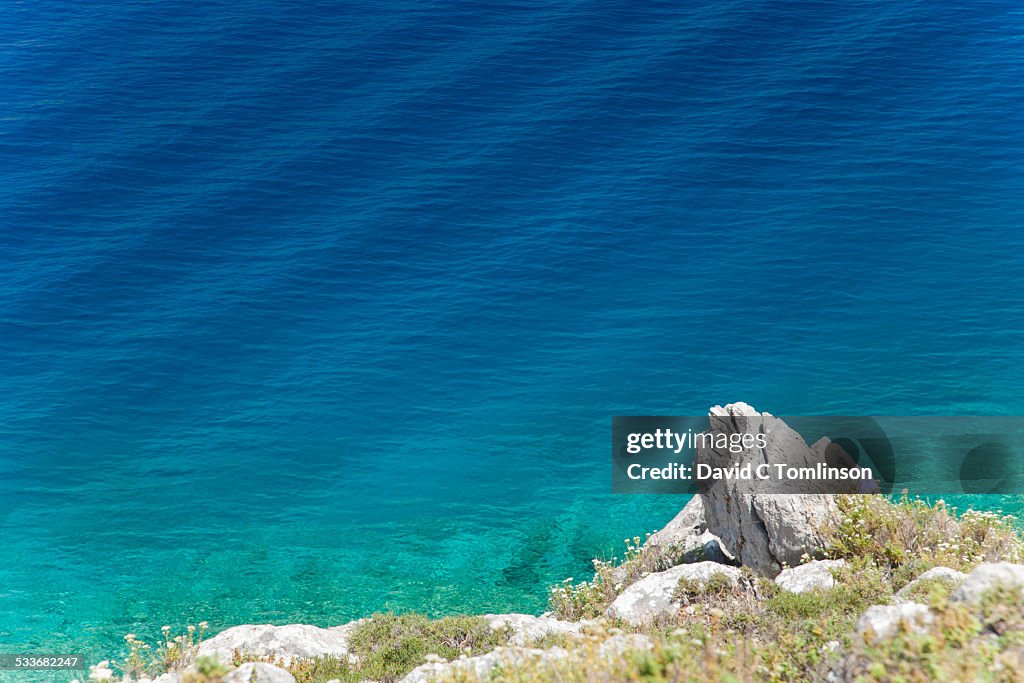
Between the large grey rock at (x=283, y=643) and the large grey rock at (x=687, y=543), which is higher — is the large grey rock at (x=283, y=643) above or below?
below

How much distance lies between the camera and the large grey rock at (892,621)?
871 centimetres

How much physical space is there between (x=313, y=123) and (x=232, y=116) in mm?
4091

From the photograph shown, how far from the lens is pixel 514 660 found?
10555mm

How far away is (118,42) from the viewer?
5303 centimetres

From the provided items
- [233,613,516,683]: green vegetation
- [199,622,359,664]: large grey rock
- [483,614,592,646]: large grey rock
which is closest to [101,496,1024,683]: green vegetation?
[233,613,516,683]: green vegetation

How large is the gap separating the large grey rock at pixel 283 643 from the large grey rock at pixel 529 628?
245cm

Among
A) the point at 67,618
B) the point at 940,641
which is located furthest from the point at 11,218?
the point at 940,641

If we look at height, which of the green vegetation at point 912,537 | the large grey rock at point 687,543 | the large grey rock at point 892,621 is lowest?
the large grey rock at point 892,621

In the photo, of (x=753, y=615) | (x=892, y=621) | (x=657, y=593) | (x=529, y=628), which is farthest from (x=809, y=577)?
(x=892, y=621)

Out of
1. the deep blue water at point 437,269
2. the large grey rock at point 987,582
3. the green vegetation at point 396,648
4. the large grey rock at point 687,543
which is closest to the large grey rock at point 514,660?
the green vegetation at point 396,648

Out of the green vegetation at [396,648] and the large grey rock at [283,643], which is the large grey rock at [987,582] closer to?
the green vegetation at [396,648]

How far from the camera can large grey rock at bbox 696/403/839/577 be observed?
1585cm

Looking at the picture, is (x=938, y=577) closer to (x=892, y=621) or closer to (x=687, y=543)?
(x=892, y=621)

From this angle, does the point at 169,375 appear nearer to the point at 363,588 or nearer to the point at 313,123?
the point at 363,588
